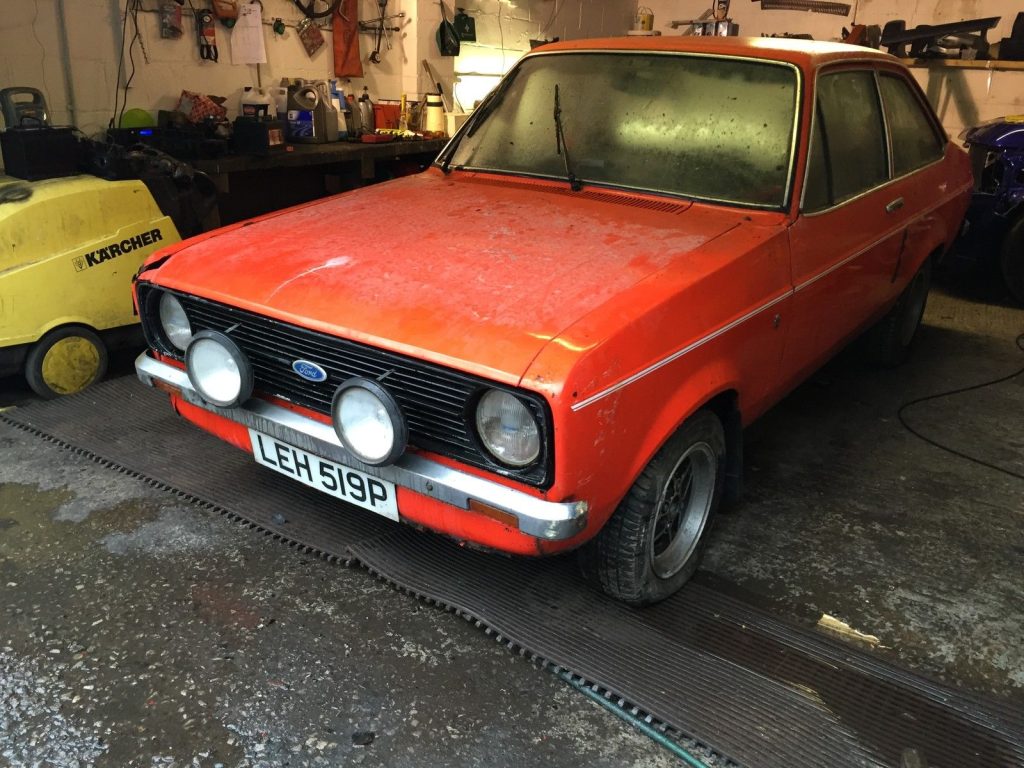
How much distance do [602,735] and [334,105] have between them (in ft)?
16.4

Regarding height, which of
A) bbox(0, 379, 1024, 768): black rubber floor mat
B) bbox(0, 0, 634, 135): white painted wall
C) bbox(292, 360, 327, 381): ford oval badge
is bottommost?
bbox(0, 379, 1024, 768): black rubber floor mat

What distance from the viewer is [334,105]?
5707 mm

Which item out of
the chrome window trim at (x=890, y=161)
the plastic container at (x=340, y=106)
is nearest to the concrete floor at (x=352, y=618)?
the chrome window trim at (x=890, y=161)

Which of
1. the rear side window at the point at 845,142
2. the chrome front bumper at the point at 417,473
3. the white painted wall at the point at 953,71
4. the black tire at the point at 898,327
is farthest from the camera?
the white painted wall at the point at 953,71

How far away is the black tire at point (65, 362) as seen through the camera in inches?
133

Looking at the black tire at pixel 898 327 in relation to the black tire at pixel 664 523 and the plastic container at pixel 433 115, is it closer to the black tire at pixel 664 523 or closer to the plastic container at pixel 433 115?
the black tire at pixel 664 523

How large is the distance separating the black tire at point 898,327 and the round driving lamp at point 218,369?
323cm

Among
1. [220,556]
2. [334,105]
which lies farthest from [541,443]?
[334,105]

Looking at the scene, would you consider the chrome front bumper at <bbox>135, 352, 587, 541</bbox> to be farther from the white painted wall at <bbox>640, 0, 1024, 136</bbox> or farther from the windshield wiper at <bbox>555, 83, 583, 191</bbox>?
the white painted wall at <bbox>640, 0, 1024, 136</bbox>

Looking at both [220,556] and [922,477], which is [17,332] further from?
[922,477]

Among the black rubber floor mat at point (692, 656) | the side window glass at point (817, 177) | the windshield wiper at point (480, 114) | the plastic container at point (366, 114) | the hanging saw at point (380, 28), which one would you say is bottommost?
the black rubber floor mat at point (692, 656)

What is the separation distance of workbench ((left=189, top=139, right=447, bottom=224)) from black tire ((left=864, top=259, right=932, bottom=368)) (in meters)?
3.46

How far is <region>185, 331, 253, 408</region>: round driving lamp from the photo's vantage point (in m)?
2.09

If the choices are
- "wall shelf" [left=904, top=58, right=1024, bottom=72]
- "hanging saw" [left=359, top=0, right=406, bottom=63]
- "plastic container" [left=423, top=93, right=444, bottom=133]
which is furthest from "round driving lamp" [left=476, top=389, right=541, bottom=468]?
"wall shelf" [left=904, top=58, right=1024, bottom=72]
